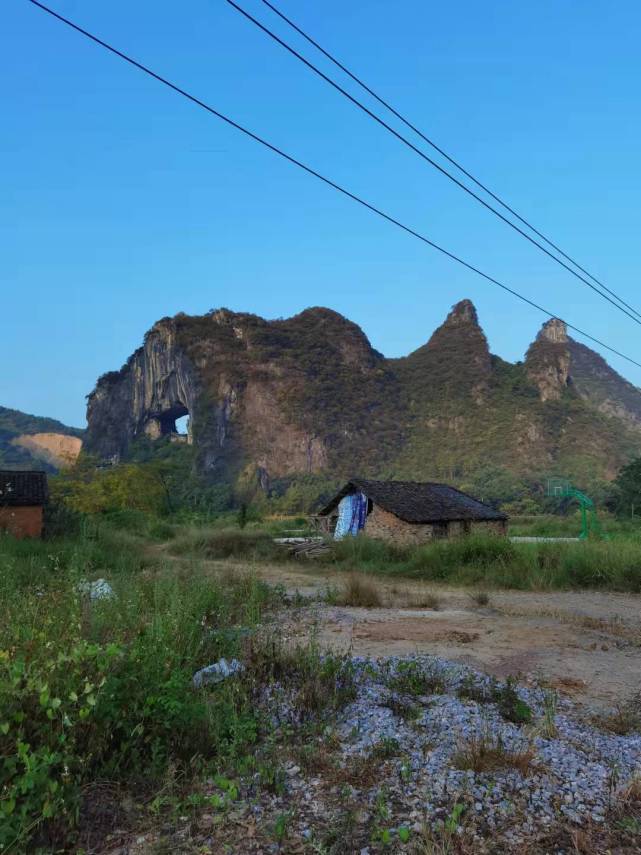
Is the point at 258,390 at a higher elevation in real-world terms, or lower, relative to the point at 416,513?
higher

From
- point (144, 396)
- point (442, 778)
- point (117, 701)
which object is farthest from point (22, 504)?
point (144, 396)

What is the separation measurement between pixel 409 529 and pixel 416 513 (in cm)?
84

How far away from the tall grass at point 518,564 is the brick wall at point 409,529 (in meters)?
4.83

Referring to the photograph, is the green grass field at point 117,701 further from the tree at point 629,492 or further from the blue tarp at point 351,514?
the tree at point 629,492

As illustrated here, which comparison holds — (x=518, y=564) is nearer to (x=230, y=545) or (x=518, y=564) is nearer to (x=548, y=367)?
(x=230, y=545)

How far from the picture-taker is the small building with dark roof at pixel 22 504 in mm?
20344

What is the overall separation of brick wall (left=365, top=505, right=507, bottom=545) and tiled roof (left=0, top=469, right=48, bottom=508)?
13.0 m

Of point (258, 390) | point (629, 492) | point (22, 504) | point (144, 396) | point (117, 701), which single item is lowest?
point (22, 504)

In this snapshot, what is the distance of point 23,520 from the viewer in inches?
837

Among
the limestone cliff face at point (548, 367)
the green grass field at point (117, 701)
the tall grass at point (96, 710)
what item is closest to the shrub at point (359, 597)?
the green grass field at point (117, 701)

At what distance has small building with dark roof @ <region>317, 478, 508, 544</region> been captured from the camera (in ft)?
82.2

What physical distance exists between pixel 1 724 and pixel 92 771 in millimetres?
633

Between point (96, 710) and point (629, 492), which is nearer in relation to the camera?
point (96, 710)

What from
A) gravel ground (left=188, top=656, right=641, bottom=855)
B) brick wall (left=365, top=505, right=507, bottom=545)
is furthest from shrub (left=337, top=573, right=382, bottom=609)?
brick wall (left=365, top=505, right=507, bottom=545)
